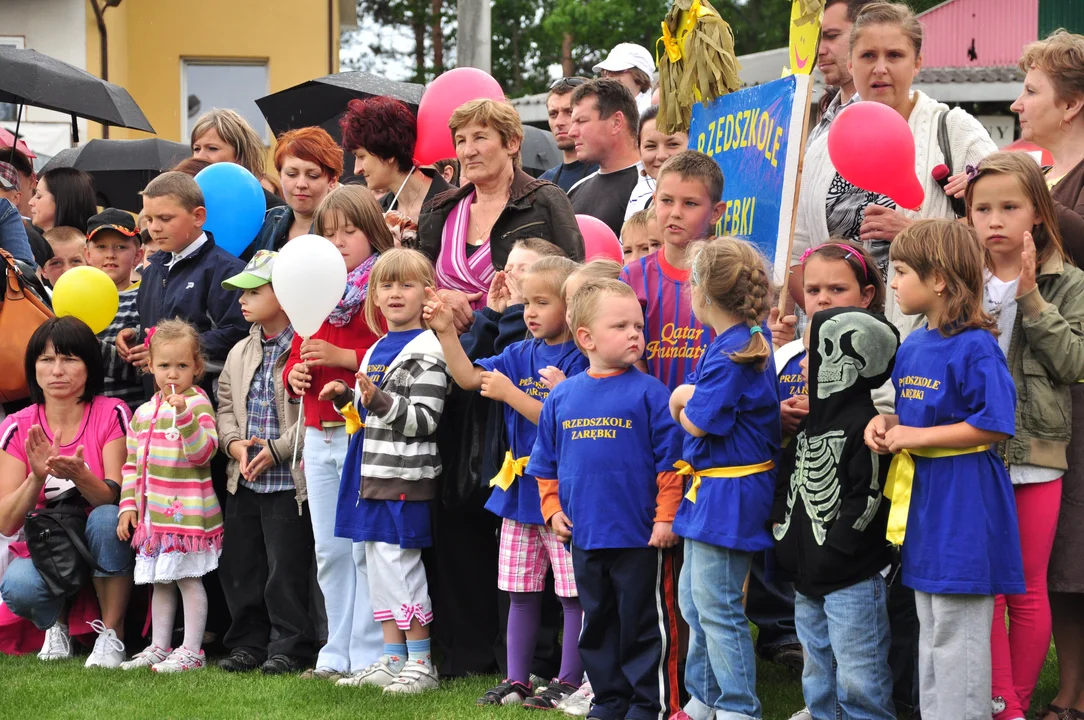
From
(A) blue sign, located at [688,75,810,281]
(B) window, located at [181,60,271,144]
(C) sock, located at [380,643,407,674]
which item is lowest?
(C) sock, located at [380,643,407,674]

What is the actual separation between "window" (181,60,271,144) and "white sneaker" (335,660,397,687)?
18.4 metres

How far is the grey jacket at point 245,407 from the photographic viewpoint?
615 cm

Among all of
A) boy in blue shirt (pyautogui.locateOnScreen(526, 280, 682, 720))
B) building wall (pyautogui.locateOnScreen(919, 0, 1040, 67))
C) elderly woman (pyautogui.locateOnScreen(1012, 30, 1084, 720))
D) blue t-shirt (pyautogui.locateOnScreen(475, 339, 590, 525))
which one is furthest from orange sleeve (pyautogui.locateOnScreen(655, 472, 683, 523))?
building wall (pyautogui.locateOnScreen(919, 0, 1040, 67))

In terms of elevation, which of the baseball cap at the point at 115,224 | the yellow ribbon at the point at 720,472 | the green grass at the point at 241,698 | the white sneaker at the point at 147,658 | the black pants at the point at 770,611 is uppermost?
the baseball cap at the point at 115,224

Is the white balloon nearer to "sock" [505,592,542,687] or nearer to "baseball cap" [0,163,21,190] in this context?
"sock" [505,592,542,687]

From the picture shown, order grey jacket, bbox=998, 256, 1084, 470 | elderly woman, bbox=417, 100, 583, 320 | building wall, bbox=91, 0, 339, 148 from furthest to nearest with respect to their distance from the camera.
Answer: building wall, bbox=91, 0, 339, 148, elderly woman, bbox=417, 100, 583, 320, grey jacket, bbox=998, 256, 1084, 470

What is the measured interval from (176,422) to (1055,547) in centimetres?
389

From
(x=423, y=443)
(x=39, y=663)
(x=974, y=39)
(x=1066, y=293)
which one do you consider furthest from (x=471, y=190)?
(x=974, y=39)

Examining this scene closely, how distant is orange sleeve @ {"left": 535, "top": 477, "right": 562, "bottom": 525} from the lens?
509 cm

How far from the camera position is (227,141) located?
25.3 ft

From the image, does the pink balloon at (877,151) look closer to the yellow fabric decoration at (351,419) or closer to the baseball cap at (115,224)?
the yellow fabric decoration at (351,419)

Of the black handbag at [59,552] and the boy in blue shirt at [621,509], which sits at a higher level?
the boy in blue shirt at [621,509]

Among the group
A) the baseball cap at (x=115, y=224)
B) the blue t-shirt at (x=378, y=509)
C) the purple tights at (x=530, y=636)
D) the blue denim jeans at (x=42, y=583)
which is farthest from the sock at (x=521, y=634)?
the baseball cap at (x=115, y=224)

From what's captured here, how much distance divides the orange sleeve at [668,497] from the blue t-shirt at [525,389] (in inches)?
24.7
